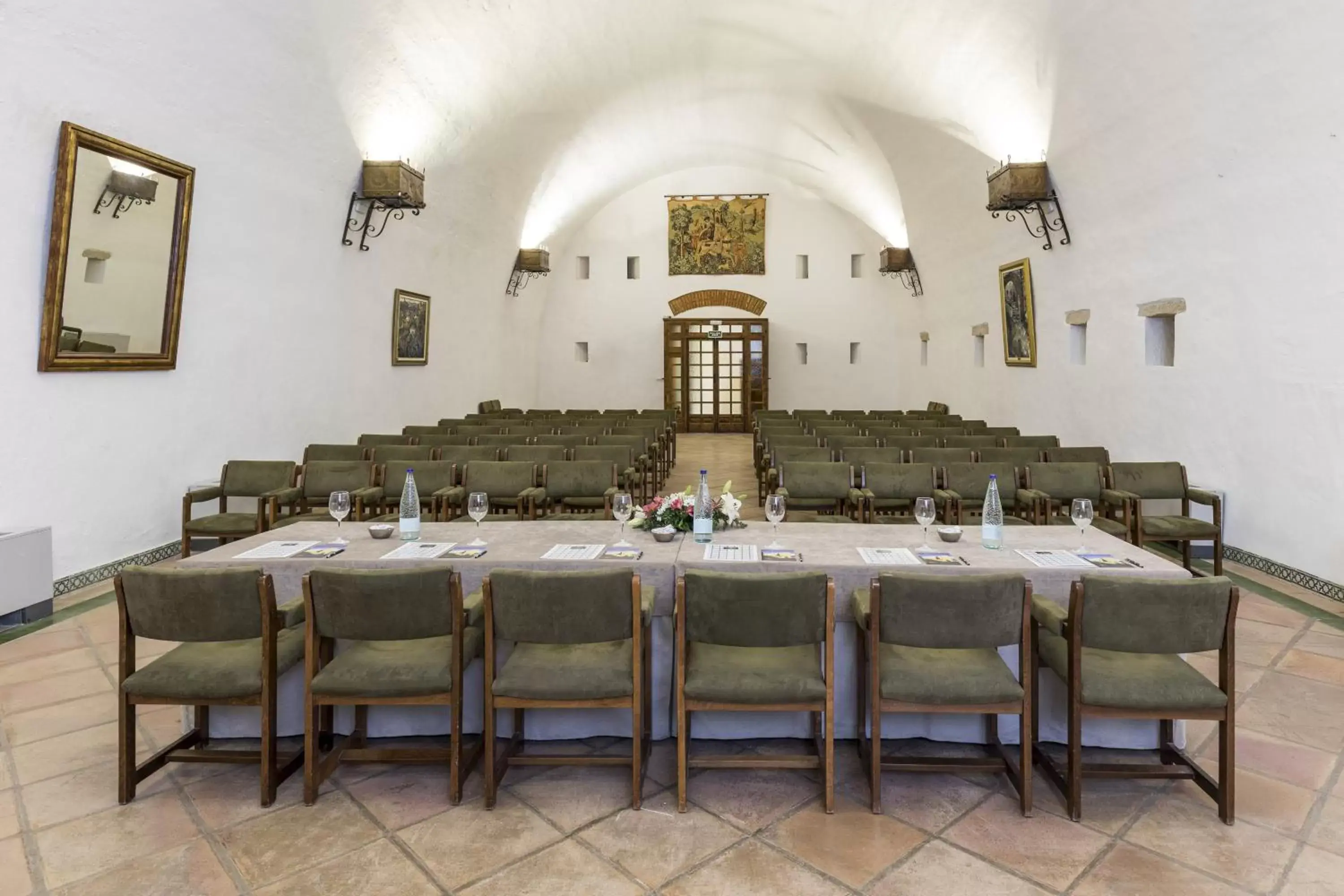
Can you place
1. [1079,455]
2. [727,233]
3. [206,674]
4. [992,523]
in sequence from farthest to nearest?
[727,233] < [1079,455] < [992,523] < [206,674]

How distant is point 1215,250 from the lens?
5.98 m

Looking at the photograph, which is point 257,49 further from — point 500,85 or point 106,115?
point 500,85

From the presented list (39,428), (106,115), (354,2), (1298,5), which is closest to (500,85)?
(354,2)

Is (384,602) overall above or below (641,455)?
below

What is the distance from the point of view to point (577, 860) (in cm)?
240

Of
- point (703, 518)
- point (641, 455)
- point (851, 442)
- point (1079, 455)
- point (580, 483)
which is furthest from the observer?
point (851, 442)

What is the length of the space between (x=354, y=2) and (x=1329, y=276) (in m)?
7.68

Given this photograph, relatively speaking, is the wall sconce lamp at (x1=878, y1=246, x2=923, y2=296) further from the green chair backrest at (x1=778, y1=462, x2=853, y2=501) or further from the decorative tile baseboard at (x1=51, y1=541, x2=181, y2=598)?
the decorative tile baseboard at (x1=51, y1=541, x2=181, y2=598)

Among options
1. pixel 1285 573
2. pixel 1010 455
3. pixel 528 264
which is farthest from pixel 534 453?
pixel 528 264

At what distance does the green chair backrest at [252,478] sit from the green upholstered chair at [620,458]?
239 centimetres

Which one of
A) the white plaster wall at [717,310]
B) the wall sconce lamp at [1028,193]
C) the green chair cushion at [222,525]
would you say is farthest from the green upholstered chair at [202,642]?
the white plaster wall at [717,310]

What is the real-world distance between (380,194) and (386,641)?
6.84 m

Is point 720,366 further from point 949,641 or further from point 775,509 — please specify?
point 949,641

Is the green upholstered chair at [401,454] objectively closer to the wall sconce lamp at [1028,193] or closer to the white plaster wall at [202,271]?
the white plaster wall at [202,271]
